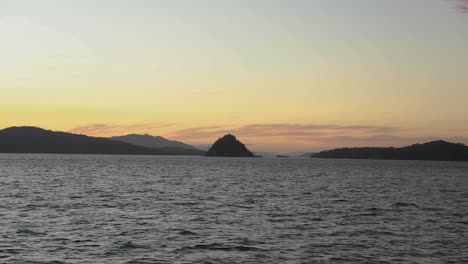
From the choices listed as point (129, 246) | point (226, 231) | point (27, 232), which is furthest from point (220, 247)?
point (27, 232)

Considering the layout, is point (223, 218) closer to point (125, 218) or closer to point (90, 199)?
point (125, 218)

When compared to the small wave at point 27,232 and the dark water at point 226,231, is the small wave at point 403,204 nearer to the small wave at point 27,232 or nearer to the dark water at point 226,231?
the dark water at point 226,231

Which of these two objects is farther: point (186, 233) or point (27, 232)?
point (186, 233)

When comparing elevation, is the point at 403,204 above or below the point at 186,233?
below

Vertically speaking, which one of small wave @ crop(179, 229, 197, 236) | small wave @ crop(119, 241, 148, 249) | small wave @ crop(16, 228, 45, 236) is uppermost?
small wave @ crop(16, 228, 45, 236)

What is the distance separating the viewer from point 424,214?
5881cm

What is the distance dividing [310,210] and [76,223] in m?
27.5

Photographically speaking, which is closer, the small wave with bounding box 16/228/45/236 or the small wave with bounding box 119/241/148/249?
the small wave with bounding box 119/241/148/249

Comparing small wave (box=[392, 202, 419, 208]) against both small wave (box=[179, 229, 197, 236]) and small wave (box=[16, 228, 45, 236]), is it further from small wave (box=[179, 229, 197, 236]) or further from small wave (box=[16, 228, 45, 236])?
small wave (box=[16, 228, 45, 236])

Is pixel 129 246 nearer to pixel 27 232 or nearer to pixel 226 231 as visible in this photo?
pixel 226 231

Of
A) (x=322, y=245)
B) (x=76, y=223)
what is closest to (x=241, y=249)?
(x=322, y=245)

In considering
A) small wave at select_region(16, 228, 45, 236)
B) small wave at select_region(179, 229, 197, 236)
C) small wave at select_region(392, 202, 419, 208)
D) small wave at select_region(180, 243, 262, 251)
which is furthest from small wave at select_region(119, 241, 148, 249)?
small wave at select_region(392, 202, 419, 208)

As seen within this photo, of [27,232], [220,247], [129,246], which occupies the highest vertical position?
[27,232]

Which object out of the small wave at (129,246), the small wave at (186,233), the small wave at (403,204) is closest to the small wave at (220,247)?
the small wave at (129,246)
